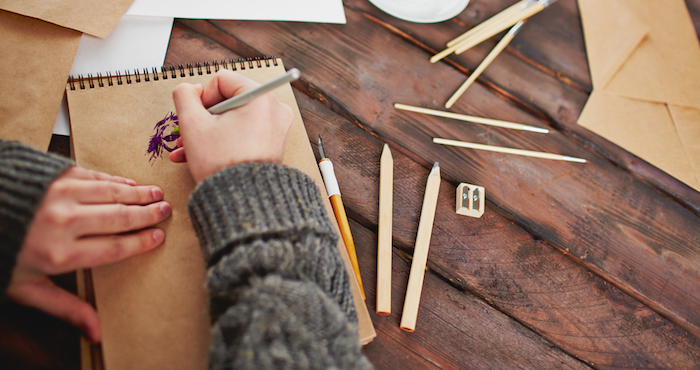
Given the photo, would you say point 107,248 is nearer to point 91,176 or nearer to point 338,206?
point 91,176

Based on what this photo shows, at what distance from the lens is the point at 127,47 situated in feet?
1.87

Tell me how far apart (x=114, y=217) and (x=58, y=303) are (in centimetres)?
12

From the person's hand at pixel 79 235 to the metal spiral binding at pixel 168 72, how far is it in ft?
0.60

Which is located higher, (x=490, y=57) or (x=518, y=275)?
(x=490, y=57)

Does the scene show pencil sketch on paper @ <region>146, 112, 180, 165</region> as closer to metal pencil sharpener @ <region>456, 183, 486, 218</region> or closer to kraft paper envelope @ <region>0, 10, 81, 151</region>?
kraft paper envelope @ <region>0, 10, 81, 151</region>

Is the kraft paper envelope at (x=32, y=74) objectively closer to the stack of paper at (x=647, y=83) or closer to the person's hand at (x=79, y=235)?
the person's hand at (x=79, y=235)

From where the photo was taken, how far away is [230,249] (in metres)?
0.40

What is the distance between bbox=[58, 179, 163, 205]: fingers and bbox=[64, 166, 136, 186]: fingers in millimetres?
16

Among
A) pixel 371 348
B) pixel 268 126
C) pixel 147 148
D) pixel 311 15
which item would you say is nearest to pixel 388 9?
pixel 311 15

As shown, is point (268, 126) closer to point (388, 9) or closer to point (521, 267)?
point (388, 9)

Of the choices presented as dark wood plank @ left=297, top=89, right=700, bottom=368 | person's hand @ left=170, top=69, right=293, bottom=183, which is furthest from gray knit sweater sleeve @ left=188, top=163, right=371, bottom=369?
dark wood plank @ left=297, top=89, right=700, bottom=368

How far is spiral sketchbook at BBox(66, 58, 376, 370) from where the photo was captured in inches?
16.6

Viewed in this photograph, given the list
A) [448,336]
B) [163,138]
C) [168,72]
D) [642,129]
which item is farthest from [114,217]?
[642,129]

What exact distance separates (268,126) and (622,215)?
0.66 m
